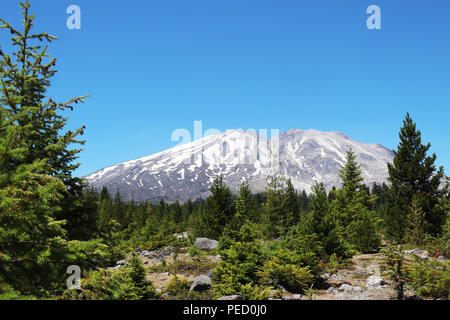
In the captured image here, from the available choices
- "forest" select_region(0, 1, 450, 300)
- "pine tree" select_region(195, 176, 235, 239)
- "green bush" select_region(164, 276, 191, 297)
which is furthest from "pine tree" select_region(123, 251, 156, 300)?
"pine tree" select_region(195, 176, 235, 239)

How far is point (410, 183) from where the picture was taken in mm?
20984

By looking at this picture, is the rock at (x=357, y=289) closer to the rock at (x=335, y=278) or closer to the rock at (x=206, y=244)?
the rock at (x=335, y=278)

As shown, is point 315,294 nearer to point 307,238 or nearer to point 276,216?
point 307,238

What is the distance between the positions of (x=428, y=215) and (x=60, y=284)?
77.3 ft

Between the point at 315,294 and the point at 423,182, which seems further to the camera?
the point at 423,182

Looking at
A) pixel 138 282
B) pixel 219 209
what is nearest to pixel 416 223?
pixel 219 209

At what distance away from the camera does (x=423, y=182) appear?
67.9ft

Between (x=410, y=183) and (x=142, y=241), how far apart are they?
82.2 feet

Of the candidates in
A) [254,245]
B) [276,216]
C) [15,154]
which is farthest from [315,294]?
[276,216]

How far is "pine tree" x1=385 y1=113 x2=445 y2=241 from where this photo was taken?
64.1 ft

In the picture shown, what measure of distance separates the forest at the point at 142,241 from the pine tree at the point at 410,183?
8 centimetres

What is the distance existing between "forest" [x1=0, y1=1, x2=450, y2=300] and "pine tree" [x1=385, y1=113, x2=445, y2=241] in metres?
0.08

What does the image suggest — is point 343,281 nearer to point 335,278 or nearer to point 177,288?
point 335,278
